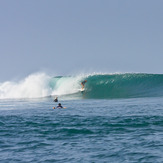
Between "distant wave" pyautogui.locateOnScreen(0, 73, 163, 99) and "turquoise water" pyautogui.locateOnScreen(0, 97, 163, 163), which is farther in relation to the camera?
"distant wave" pyautogui.locateOnScreen(0, 73, 163, 99)

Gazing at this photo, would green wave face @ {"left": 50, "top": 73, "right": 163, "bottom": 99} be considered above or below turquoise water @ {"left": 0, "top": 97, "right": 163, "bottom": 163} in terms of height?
above

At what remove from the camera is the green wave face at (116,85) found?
5459 cm

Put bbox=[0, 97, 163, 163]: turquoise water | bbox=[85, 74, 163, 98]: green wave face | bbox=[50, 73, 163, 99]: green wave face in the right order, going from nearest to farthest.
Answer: bbox=[0, 97, 163, 163]: turquoise water < bbox=[50, 73, 163, 99]: green wave face < bbox=[85, 74, 163, 98]: green wave face

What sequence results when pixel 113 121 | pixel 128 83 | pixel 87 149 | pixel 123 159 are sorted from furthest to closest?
pixel 128 83 < pixel 113 121 < pixel 87 149 < pixel 123 159

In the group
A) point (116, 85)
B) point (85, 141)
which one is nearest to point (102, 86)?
point (116, 85)

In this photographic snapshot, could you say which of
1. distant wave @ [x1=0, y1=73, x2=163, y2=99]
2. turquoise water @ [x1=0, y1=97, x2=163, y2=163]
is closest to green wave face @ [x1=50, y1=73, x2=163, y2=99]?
distant wave @ [x1=0, y1=73, x2=163, y2=99]

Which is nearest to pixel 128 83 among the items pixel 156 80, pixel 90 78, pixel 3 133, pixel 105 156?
pixel 156 80

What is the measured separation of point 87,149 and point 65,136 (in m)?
2.99

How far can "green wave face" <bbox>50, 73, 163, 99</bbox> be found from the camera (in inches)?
2149

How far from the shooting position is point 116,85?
61.0 metres

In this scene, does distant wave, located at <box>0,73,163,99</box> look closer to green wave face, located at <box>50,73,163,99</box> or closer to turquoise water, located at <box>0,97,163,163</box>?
green wave face, located at <box>50,73,163,99</box>

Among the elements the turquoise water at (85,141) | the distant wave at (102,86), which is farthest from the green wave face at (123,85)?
the turquoise water at (85,141)

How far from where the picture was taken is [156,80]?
6231 cm

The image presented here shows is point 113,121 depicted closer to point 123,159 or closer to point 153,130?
point 153,130
